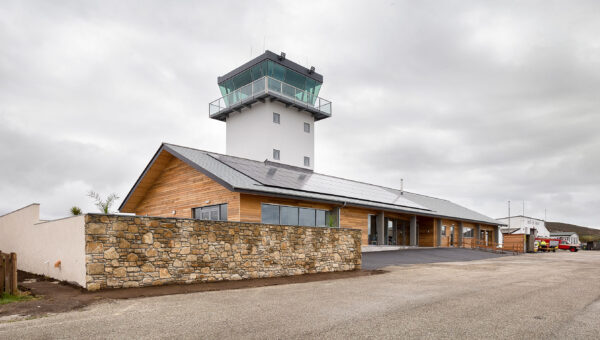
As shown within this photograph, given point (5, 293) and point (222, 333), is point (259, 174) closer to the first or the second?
point (5, 293)

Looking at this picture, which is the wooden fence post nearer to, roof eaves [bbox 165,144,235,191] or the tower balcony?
roof eaves [bbox 165,144,235,191]

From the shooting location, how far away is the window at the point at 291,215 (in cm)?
1939

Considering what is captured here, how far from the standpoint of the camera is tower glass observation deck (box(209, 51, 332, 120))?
1251 inches

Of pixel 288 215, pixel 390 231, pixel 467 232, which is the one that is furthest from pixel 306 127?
pixel 467 232

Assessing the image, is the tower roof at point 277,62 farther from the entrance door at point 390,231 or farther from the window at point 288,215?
the window at point 288,215

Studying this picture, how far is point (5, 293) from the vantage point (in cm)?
928

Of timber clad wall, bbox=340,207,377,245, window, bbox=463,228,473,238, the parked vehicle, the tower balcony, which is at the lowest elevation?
the parked vehicle

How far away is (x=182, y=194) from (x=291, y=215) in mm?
5760

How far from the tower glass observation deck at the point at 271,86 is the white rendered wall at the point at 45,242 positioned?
18428 mm

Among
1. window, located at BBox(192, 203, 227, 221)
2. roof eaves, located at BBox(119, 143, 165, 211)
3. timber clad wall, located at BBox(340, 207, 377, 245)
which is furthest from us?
timber clad wall, located at BBox(340, 207, 377, 245)

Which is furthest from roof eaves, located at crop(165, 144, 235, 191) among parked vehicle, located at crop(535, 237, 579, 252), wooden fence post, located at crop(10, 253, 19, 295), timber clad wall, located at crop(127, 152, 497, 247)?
parked vehicle, located at crop(535, 237, 579, 252)

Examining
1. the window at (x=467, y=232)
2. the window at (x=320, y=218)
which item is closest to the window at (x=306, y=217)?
the window at (x=320, y=218)

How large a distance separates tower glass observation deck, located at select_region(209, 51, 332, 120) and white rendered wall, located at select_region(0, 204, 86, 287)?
18.4 metres

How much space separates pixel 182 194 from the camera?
2138cm
